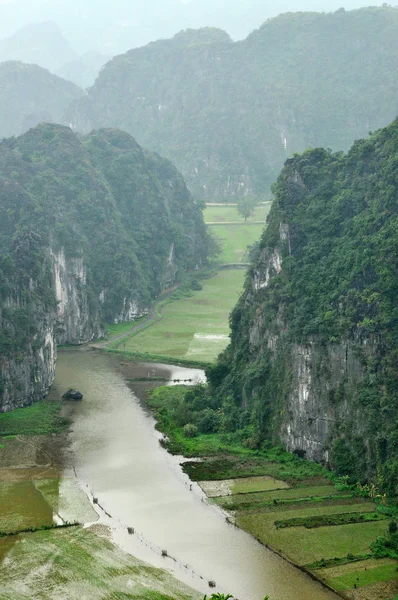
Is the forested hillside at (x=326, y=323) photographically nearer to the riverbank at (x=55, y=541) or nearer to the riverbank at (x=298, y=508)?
the riverbank at (x=298, y=508)

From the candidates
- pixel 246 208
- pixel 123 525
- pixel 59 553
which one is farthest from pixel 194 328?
pixel 246 208

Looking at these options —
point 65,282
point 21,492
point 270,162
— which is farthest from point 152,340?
point 270,162

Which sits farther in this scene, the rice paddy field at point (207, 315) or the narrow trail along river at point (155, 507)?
the rice paddy field at point (207, 315)

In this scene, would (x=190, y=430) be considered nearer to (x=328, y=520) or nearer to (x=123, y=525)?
(x=123, y=525)

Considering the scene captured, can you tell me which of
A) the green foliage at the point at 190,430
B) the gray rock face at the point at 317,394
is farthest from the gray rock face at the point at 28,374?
the gray rock face at the point at 317,394

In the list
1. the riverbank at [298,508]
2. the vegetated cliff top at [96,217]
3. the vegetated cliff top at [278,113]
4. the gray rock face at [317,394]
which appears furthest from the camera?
the vegetated cliff top at [278,113]

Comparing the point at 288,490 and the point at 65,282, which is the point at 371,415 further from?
the point at 65,282
